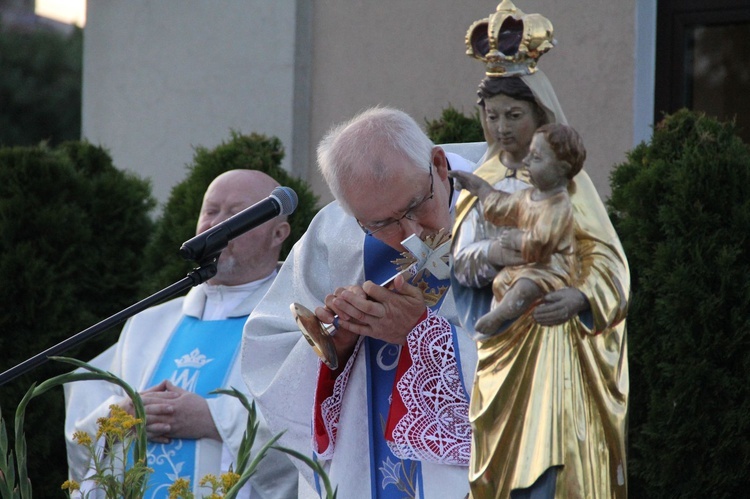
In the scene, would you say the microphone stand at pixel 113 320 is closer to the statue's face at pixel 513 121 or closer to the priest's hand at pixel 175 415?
the statue's face at pixel 513 121

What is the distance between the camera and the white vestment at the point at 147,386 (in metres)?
4.12

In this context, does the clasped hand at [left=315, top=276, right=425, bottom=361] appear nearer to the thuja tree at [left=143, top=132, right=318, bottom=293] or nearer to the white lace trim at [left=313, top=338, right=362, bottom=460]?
the white lace trim at [left=313, top=338, right=362, bottom=460]

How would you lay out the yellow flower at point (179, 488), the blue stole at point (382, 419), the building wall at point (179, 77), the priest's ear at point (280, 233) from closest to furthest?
Result: the yellow flower at point (179, 488) → the blue stole at point (382, 419) → the priest's ear at point (280, 233) → the building wall at point (179, 77)

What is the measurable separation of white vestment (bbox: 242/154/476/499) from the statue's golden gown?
1126 millimetres

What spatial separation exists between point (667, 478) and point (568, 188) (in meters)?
2.21

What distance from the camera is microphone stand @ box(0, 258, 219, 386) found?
2.60m

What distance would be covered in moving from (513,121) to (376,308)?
0.94 meters

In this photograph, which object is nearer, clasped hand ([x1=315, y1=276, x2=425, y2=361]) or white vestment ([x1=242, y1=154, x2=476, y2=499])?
clasped hand ([x1=315, y1=276, x2=425, y2=361])

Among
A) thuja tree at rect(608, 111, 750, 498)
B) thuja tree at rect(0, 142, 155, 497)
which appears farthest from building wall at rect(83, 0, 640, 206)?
thuja tree at rect(608, 111, 750, 498)

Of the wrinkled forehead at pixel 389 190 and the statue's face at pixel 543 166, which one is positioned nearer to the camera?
the statue's face at pixel 543 166

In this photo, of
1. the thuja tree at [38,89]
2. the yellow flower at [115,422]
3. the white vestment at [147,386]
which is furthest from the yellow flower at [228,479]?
the thuja tree at [38,89]

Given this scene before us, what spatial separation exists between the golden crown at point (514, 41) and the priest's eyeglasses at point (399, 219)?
3.37 ft

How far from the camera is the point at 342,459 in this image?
3137mm

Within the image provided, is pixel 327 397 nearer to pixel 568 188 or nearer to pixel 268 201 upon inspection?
pixel 268 201
